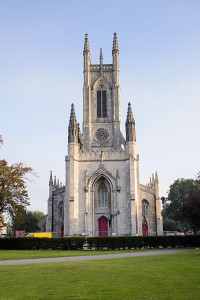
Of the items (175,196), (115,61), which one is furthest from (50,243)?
(175,196)

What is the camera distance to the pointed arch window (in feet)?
172

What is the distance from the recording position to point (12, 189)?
112 feet

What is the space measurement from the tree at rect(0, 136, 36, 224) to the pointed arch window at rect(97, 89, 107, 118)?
20366 mm

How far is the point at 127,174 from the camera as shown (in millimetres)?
43531

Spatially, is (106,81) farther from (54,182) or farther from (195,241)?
→ (195,241)

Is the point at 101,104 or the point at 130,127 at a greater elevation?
the point at 101,104

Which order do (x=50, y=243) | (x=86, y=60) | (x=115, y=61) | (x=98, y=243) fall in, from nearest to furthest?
(x=98, y=243) → (x=50, y=243) → (x=115, y=61) → (x=86, y=60)

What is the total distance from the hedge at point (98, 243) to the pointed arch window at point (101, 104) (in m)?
23.6

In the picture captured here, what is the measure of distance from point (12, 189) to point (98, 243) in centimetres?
1003

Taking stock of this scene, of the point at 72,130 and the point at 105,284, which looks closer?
the point at 105,284

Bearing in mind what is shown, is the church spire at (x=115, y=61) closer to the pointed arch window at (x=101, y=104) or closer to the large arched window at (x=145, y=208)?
the pointed arch window at (x=101, y=104)

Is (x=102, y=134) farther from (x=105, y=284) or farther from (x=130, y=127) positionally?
(x=105, y=284)

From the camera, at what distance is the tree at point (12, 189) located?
33.1m

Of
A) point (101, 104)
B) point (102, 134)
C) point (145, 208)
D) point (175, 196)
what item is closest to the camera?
point (145, 208)
